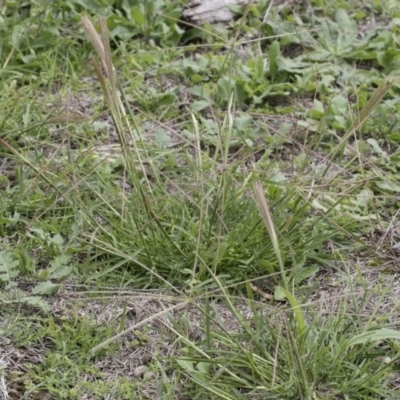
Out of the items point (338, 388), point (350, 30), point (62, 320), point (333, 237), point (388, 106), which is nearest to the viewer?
point (338, 388)

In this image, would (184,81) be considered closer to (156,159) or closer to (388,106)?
(156,159)

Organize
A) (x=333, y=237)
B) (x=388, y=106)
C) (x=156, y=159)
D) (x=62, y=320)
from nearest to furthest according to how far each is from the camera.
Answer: (x=62, y=320) → (x=333, y=237) → (x=156, y=159) → (x=388, y=106)

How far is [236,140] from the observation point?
12.1ft

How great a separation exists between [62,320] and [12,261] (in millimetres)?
327

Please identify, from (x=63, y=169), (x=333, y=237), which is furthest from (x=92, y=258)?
(x=333, y=237)

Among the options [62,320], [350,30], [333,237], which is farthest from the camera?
[350,30]

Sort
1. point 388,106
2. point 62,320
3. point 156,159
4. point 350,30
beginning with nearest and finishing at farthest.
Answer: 1. point 62,320
2. point 156,159
3. point 388,106
4. point 350,30

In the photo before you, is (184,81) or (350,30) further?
(350,30)

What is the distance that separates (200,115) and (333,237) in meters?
0.99

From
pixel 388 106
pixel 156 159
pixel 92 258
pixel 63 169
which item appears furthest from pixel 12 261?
pixel 388 106

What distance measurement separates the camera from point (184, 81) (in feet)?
13.7

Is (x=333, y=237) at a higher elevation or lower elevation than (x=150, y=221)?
lower

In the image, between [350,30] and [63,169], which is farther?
[350,30]

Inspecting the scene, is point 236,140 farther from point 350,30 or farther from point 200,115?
point 350,30
